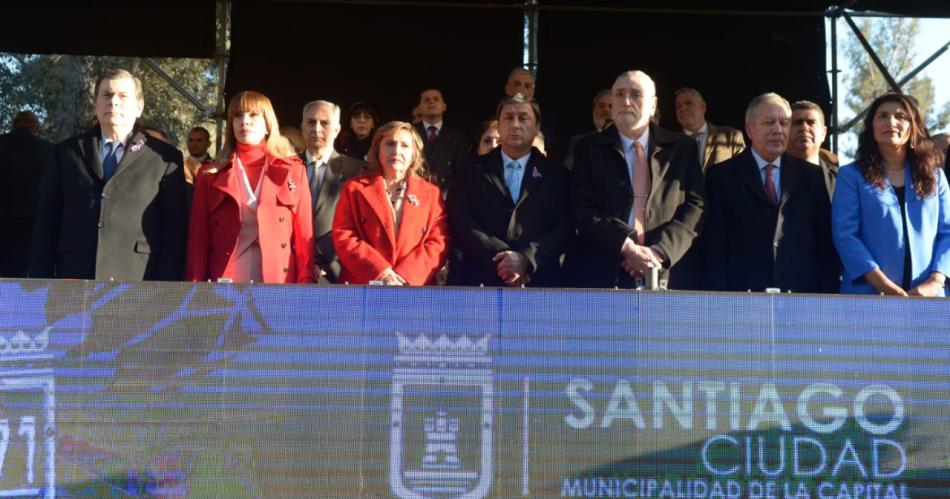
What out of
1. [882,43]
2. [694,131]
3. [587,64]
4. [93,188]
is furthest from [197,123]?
[882,43]

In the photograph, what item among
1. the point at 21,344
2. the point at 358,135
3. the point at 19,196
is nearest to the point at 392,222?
the point at 21,344

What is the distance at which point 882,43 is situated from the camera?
3108 cm

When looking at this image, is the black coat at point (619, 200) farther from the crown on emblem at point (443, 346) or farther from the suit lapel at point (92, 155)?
the suit lapel at point (92, 155)

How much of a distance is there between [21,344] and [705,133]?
511 cm

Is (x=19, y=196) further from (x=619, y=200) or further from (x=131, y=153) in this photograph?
(x=619, y=200)

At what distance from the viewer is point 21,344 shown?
422cm

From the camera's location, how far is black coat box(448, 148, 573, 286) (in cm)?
584

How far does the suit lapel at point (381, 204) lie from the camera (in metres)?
5.82

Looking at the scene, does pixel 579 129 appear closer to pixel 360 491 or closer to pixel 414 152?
pixel 414 152

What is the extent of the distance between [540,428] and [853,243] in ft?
6.96

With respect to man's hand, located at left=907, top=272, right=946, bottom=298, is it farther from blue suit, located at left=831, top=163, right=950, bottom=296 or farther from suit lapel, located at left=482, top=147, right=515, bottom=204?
suit lapel, located at left=482, top=147, right=515, bottom=204

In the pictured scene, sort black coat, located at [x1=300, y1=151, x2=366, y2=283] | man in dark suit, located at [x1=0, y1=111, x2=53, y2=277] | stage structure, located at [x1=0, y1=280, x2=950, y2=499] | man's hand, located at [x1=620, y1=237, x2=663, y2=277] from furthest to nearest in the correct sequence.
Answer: man in dark suit, located at [x1=0, y1=111, x2=53, y2=277], black coat, located at [x1=300, y1=151, x2=366, y2=283], man's hand, located at [x1=620, y1=237, x2=663, y2=277], stage structure, located at [x1=0, y1=280, x2=950, y2=499]

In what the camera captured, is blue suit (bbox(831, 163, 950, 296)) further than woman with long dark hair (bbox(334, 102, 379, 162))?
No

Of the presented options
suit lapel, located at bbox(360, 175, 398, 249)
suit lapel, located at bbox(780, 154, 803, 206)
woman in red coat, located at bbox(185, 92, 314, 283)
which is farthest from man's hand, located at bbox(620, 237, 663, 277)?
woman in red coat, located at bbox(185, 92, 314, 283)
